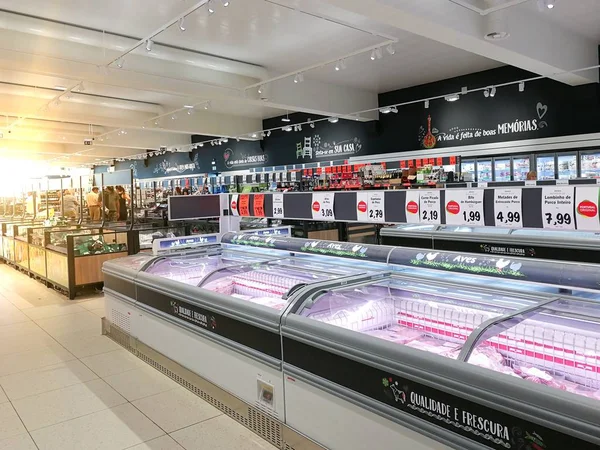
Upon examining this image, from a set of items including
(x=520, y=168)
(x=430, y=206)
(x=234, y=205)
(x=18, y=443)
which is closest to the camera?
(x=18, y=443)

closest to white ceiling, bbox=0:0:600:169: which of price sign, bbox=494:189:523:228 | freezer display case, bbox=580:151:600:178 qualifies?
freezer display case, bbox=580:151:600:178

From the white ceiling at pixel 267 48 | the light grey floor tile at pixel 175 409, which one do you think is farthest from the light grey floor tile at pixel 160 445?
the white ceiling at pixel 267 48

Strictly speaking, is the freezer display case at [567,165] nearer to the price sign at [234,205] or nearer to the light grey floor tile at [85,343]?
the price sign at [234,205]

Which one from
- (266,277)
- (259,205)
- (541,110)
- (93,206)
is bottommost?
(266,277)

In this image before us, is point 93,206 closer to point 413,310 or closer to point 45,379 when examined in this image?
point 45,379

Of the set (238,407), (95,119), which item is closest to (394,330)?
(238,407)

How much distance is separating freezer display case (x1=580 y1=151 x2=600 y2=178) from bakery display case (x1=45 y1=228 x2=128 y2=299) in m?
8.56

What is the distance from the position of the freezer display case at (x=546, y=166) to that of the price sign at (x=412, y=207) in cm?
686

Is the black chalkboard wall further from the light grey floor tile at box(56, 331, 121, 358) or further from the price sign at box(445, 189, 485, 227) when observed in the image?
the light grey floor tile at box(56, 331, 121, 358)

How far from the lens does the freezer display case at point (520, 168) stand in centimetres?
986

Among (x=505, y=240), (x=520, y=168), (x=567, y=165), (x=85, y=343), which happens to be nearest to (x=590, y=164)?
(x=567, y=165)

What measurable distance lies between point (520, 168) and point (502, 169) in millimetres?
385

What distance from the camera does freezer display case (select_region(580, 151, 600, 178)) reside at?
8910 mm

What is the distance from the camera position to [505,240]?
5.34 metres
